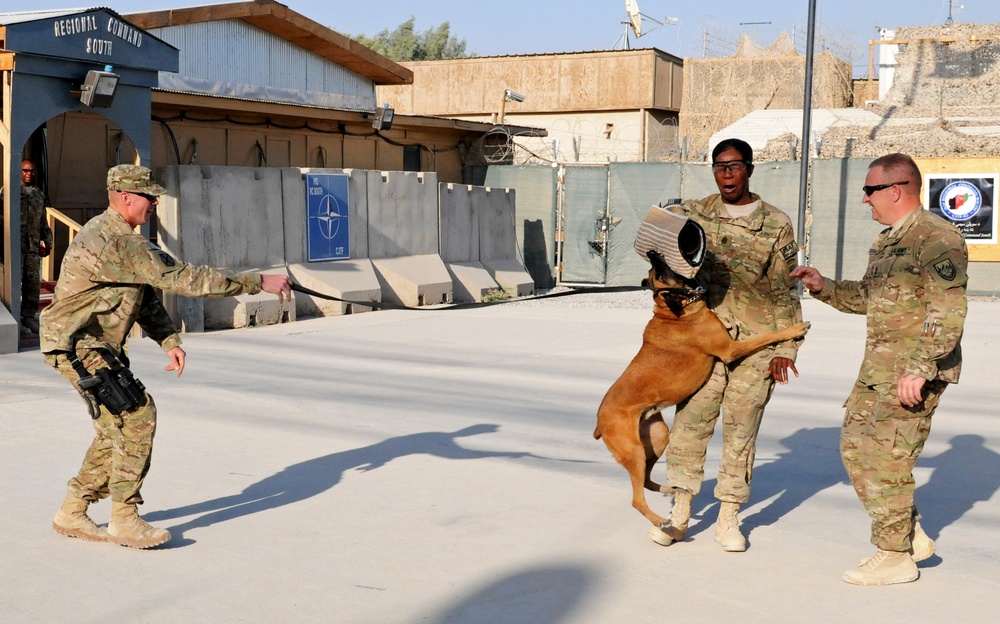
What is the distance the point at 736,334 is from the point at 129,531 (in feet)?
9.88

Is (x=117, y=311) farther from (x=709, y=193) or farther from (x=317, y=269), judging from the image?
(x=709, y=193)

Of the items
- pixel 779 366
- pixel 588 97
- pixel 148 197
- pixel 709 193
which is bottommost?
pixel 779 366

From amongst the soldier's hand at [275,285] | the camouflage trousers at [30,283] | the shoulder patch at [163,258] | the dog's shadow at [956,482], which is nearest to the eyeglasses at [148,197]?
the shoulder patch at [163,258]

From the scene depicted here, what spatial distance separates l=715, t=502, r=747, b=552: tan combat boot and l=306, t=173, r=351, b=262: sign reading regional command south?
1120 centimetres

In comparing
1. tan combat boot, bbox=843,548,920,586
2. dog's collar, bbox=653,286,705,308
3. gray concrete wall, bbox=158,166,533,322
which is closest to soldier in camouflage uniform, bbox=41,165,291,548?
dog's collar, bbox=653,286,705,308

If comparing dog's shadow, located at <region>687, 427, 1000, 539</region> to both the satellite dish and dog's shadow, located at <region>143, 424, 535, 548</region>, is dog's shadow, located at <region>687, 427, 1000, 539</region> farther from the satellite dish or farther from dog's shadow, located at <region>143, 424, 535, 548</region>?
the satellite dish

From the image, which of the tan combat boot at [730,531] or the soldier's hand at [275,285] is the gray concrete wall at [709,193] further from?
the soldier's hand at [275,285]

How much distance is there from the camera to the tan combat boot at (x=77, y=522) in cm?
521

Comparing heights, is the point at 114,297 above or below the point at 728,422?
above

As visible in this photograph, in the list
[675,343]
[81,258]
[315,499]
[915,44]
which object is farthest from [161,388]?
[915,44]

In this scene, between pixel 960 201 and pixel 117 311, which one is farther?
pixel 960 201

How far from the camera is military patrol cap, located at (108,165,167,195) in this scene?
5.04 metres

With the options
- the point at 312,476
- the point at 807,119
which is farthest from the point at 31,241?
the point at 807,119

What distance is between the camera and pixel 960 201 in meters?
18.6
